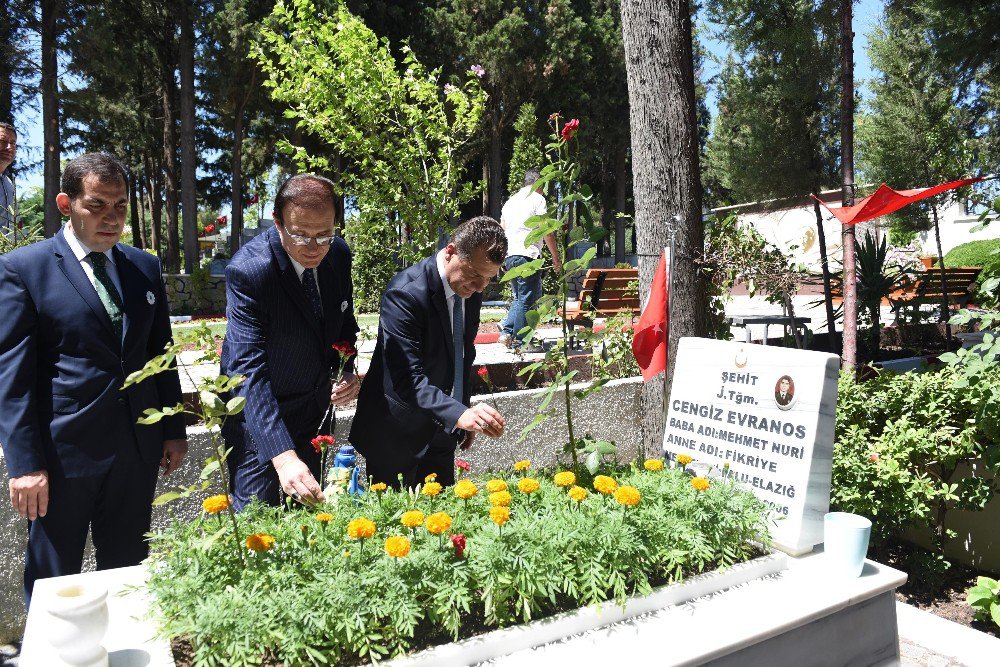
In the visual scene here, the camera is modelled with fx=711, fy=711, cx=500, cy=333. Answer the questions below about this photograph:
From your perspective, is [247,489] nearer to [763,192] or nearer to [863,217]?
[863,217]

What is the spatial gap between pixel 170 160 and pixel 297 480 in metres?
22.8

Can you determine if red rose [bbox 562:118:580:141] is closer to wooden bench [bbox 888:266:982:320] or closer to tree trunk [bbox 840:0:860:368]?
tree trunk [bbox 840:0:860:368]

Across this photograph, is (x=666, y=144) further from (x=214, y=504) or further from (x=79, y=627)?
(x=79, y=627)

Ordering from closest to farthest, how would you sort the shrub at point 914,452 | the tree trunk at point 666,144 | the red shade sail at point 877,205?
the shrub at point 914,452 → the tree trunk at point 666,144 → the red shade sail at point 877,205

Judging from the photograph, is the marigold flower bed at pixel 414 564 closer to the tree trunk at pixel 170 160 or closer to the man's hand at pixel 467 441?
the man's hand at pixel 467 441

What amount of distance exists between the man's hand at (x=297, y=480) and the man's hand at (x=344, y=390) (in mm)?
505

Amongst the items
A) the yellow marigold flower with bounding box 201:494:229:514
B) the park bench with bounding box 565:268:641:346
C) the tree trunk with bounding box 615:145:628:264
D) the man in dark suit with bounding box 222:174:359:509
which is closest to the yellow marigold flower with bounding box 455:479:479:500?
the man in dark suit with bounding box 222:174:359:509

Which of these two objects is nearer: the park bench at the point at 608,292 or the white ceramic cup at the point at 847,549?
the white ceramic cup at the point at 847,549

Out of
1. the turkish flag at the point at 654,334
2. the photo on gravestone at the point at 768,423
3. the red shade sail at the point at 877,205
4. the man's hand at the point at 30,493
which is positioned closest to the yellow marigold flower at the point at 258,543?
the man's hand at the point at 30,493

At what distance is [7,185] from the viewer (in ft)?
13.5

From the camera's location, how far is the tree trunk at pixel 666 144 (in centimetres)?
337

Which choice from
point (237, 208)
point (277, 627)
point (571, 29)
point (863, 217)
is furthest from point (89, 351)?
point (571, 29)

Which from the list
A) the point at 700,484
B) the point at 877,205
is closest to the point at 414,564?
the point at 700,484

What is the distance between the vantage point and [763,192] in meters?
8.09
